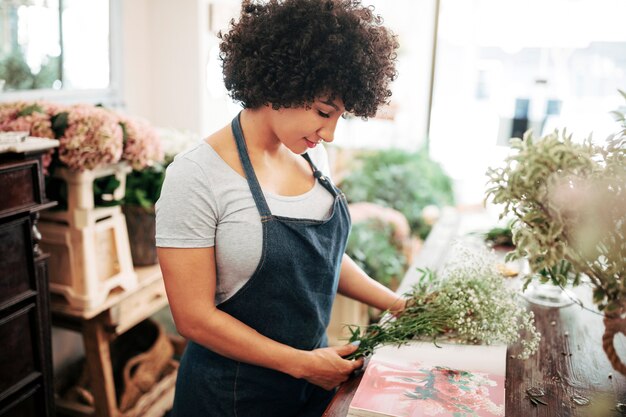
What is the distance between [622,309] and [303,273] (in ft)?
2.19

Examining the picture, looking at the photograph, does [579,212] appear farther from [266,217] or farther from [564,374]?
[266,217]

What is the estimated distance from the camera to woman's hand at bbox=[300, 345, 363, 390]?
124 centimetres

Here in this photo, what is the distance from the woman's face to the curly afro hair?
20mm

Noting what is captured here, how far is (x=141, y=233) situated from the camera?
2344mm

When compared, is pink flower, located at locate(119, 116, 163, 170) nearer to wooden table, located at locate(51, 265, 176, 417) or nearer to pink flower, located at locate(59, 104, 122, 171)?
pink flower, located at locate(59, 104, 122, 171)

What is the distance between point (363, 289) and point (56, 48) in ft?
6.91

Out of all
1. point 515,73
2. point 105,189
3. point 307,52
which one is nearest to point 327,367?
point 307,52

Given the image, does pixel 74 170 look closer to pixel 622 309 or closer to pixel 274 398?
pixel 274 398

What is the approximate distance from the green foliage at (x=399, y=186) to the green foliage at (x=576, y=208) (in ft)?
10.2

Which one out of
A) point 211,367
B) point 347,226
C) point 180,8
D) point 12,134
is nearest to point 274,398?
point 211,367

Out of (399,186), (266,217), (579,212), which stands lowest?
(399,186)

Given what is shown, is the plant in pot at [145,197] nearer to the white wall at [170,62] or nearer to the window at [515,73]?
the white wall at [170,62]

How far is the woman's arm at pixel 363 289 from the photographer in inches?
59.2

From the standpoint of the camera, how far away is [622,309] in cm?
89
